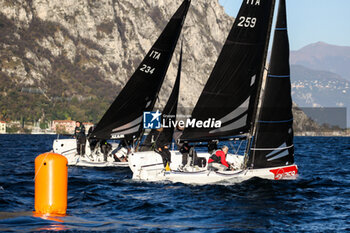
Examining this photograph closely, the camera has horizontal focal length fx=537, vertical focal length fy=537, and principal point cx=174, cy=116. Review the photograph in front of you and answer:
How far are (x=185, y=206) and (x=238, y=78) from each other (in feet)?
24.0

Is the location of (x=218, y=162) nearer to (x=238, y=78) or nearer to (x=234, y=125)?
(x=234, y=125)

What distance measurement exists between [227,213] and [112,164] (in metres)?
14.9

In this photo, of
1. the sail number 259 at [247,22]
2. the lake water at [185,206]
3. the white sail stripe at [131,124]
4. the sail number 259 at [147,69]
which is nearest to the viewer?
the lake water at [185,206]

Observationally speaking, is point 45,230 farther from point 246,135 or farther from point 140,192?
point 246,135

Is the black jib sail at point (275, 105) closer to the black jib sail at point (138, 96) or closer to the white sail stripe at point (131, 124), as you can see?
the black jib sail at point (138, 96)

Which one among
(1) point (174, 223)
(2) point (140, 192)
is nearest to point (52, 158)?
(1) point (174, 223)

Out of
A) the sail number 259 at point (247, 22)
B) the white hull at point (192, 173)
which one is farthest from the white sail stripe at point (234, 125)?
the sail number 259 at point (247, 22)

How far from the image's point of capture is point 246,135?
2298cm

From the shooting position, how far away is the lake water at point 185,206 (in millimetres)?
14133

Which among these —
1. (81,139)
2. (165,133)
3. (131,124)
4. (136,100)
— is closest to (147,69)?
(136,100)

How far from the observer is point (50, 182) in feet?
44.1

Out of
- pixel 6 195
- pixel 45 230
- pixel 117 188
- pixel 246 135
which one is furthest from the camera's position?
pixel 246 135

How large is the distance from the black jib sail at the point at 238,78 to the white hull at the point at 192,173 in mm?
1632

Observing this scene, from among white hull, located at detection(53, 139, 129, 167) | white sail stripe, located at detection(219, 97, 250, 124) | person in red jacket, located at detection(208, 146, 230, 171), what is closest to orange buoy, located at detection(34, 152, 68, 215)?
person in red jacket, located at detection(208, 146, 230, 171)
